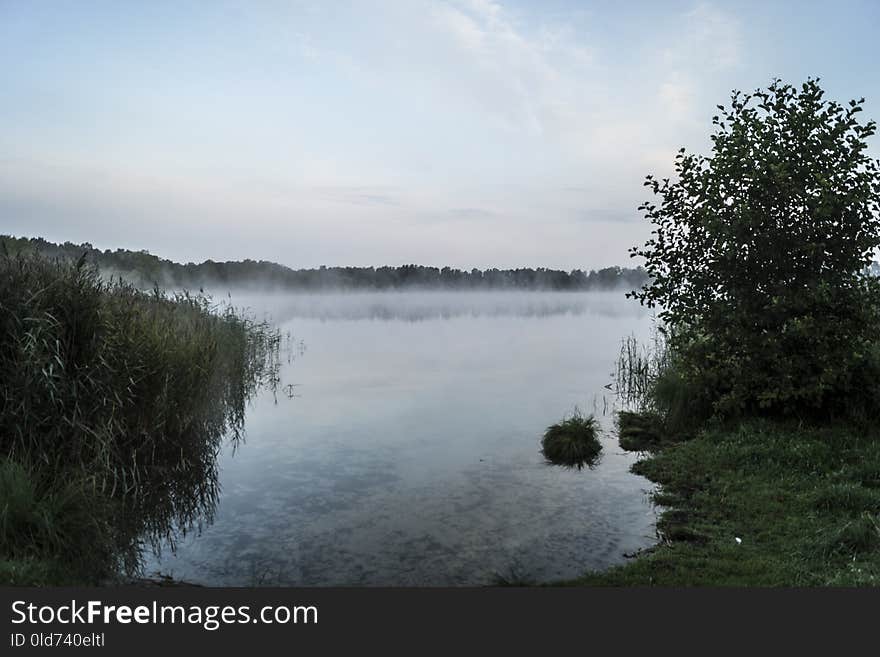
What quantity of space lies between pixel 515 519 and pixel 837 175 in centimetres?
922

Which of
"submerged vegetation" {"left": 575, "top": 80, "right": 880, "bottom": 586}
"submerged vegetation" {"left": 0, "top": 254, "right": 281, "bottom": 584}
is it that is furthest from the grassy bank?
"submerged vegetation" {"left": 0, "top": 254, "right": 281, "bottom": 584}

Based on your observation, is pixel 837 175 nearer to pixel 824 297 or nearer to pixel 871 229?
pixel 871 229

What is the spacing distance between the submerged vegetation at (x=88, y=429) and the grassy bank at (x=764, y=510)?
6103mm

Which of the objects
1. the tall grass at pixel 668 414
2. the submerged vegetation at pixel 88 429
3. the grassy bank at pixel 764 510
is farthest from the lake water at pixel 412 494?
the submerged vegetation at pixel 88 429

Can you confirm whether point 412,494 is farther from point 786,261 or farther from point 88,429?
point 786,261

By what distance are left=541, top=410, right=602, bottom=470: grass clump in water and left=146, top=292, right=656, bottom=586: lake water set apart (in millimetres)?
367

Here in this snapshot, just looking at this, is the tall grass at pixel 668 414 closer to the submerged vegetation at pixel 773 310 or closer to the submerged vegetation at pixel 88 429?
the submerged vegetation at pixel 773 310

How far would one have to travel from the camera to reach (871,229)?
12250 mm

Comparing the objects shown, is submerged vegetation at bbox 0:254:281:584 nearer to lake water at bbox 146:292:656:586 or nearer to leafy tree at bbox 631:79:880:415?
lake water at bbox 146:292:656:586

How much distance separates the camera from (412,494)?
11.3 m

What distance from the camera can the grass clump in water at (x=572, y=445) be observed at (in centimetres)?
1352

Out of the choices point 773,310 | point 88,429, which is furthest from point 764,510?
point 88,429

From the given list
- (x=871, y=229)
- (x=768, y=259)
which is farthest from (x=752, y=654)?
(x=871, y=229)

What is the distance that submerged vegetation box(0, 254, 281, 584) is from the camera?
7.25 meters
